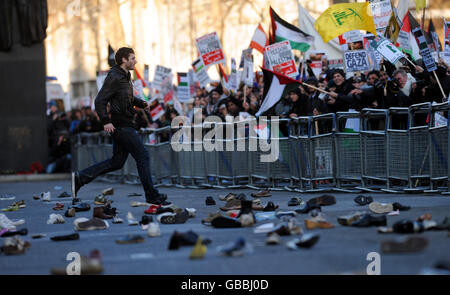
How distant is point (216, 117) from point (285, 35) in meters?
2.14

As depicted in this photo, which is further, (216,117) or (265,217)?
(216,117)

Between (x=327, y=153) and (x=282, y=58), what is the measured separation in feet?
8.00

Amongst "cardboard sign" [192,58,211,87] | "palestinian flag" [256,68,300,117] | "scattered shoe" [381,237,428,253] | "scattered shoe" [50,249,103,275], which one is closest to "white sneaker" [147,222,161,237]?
"scattered shoe" [50,249,103,275]

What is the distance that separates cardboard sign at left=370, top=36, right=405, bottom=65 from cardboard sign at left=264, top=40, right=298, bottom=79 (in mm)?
1842

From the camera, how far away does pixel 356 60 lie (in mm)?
14664

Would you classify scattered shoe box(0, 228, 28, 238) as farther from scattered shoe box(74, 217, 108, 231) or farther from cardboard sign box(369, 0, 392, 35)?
Result: cardboard sign box(369, 0, 392, 35)

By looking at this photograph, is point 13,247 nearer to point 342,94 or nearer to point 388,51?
point 388,51

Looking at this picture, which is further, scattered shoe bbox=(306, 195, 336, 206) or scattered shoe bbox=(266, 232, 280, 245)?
scattered shoe bbox=(306, 195, 336, 206)

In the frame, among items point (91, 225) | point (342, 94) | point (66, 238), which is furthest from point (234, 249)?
point (342, 94)

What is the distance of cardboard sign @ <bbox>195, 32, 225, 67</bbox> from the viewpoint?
20.1 metres

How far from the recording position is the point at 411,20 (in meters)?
15.1

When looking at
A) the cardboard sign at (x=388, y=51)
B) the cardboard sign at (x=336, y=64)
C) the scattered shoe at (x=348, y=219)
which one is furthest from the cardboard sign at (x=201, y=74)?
the scattered shoe at (x=348, y=219)
